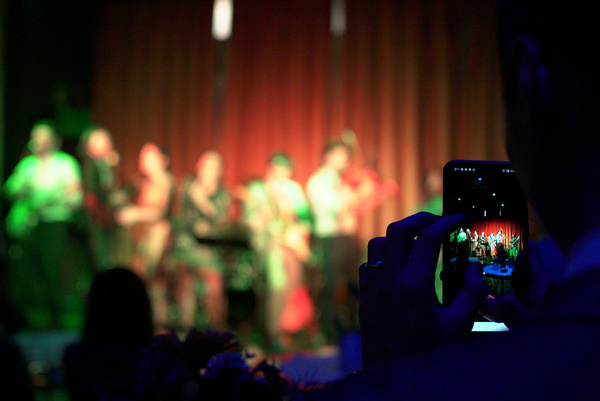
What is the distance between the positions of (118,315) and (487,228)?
133 centimetres

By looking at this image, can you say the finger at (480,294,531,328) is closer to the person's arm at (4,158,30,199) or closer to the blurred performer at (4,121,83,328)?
the blurred performer at (4,121,83,328)

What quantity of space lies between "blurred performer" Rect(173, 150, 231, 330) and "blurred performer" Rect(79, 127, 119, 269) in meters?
0.77

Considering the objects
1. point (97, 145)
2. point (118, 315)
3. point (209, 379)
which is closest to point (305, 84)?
point (97, 145)

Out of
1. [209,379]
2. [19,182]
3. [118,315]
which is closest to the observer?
[209,379]

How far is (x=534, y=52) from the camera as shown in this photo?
31 centimetres

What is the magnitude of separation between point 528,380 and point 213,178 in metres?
4.76

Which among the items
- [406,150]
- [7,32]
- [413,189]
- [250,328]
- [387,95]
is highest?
[7,32]

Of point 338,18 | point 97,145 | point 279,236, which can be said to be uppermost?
point 338,18

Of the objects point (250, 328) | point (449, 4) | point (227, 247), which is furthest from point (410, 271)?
point (449, 4)

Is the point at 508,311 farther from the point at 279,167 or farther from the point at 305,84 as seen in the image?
the point at 305,84

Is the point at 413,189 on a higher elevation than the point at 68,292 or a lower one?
higher

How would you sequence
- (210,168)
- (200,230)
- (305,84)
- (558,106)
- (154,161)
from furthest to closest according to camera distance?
(305,84) < (154,161) < (210,168) < (200,230) < (558,106)

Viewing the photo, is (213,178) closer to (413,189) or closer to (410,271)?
(413,189)

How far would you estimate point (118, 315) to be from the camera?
1.64 meters
